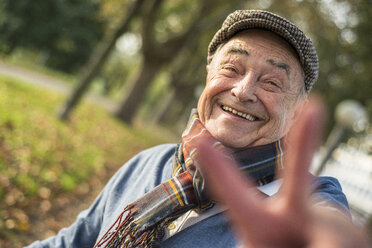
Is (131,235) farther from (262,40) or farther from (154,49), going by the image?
(154,49)

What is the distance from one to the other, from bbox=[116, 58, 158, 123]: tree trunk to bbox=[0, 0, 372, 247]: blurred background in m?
0.04

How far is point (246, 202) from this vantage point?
1.95 ft

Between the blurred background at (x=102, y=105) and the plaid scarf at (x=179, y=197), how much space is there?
41 centimetres

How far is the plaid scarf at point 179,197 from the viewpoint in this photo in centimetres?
127

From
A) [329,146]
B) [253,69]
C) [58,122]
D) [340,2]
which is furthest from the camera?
[340,2]

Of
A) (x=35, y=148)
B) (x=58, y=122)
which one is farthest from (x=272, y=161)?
(x=58, y=122)

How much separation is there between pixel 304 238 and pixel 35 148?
18.1 feet

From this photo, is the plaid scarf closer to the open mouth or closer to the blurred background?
the open mouth

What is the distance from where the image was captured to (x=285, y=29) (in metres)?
1.39

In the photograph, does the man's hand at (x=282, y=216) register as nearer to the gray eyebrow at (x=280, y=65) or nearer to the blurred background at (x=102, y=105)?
the blurred background at (x=102, y=105)

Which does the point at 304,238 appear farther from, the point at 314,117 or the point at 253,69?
the point at 253,69

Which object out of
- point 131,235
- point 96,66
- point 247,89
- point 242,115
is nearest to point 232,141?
point 242,115

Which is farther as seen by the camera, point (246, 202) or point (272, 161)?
point (272, 161)

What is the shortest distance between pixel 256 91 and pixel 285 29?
312 mm
